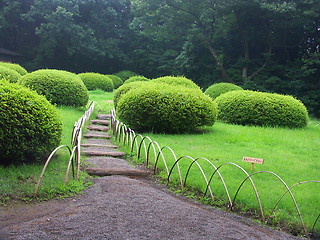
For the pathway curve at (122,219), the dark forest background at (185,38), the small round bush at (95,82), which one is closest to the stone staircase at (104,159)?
the pathway curve at (122,219)

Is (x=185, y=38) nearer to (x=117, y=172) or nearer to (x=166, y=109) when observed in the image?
(x=166, y=109)

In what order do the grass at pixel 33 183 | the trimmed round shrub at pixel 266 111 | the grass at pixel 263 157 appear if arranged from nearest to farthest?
the grass at pixel 33 183, the grass at pixel 263 157, the trimmed round shrub at pixel 266 111

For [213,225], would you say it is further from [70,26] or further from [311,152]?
[70,26]

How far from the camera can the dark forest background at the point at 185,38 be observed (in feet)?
76.3

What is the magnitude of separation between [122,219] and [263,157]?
4.12 metres

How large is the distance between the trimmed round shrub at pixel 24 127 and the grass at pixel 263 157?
2.35m

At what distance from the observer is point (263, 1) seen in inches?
887

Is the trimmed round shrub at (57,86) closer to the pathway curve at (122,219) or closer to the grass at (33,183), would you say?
the grass at (33,183)

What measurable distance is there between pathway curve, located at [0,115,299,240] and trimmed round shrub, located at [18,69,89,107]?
314 inches

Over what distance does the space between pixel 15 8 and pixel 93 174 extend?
3164 centimetres

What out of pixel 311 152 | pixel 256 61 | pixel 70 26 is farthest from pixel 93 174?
pixel 70 26

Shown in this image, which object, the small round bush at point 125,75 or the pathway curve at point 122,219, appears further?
the small round bush at point 125,75

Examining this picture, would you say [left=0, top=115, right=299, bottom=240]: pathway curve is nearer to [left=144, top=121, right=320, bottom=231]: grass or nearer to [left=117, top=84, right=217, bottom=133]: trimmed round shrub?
[left=144, top=121, right=320, bottom=231]: grass

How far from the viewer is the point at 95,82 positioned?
74.5 ft
